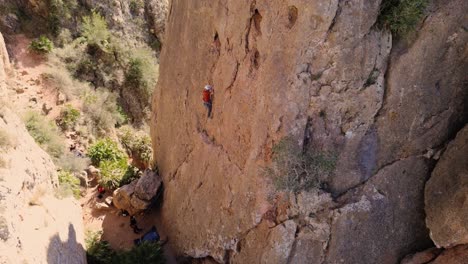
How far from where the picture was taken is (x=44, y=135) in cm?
1478

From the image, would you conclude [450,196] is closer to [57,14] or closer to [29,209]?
[29,209]

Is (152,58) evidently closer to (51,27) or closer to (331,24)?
(51,27)

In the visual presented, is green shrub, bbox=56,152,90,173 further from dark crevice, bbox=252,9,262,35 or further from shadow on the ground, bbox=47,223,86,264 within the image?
dark crevice, bbox=252,9,262,35

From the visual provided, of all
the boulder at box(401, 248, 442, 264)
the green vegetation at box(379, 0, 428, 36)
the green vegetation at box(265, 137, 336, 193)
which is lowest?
the boulder at box(401, 248, 442, 264)

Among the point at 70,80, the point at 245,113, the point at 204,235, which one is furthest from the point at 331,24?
the point at 70,80

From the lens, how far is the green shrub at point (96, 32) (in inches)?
786

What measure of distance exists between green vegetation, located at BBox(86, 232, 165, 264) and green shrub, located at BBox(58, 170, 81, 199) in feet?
8.93

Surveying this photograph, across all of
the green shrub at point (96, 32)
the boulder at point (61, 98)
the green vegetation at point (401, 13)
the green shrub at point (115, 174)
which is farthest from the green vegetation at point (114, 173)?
the green vegetation at point (401, 13)

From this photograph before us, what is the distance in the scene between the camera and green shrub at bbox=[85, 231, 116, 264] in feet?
35.5

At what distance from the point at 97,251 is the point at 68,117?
794 cm

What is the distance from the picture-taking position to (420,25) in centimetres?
638

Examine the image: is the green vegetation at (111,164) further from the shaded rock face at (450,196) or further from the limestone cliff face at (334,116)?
the shaded rock face at (450,196)

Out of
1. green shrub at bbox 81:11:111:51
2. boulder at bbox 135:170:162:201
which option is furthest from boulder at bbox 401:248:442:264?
green shrub at bbox 81:11:111:51

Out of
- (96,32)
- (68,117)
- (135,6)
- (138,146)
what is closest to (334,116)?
(138,146)
